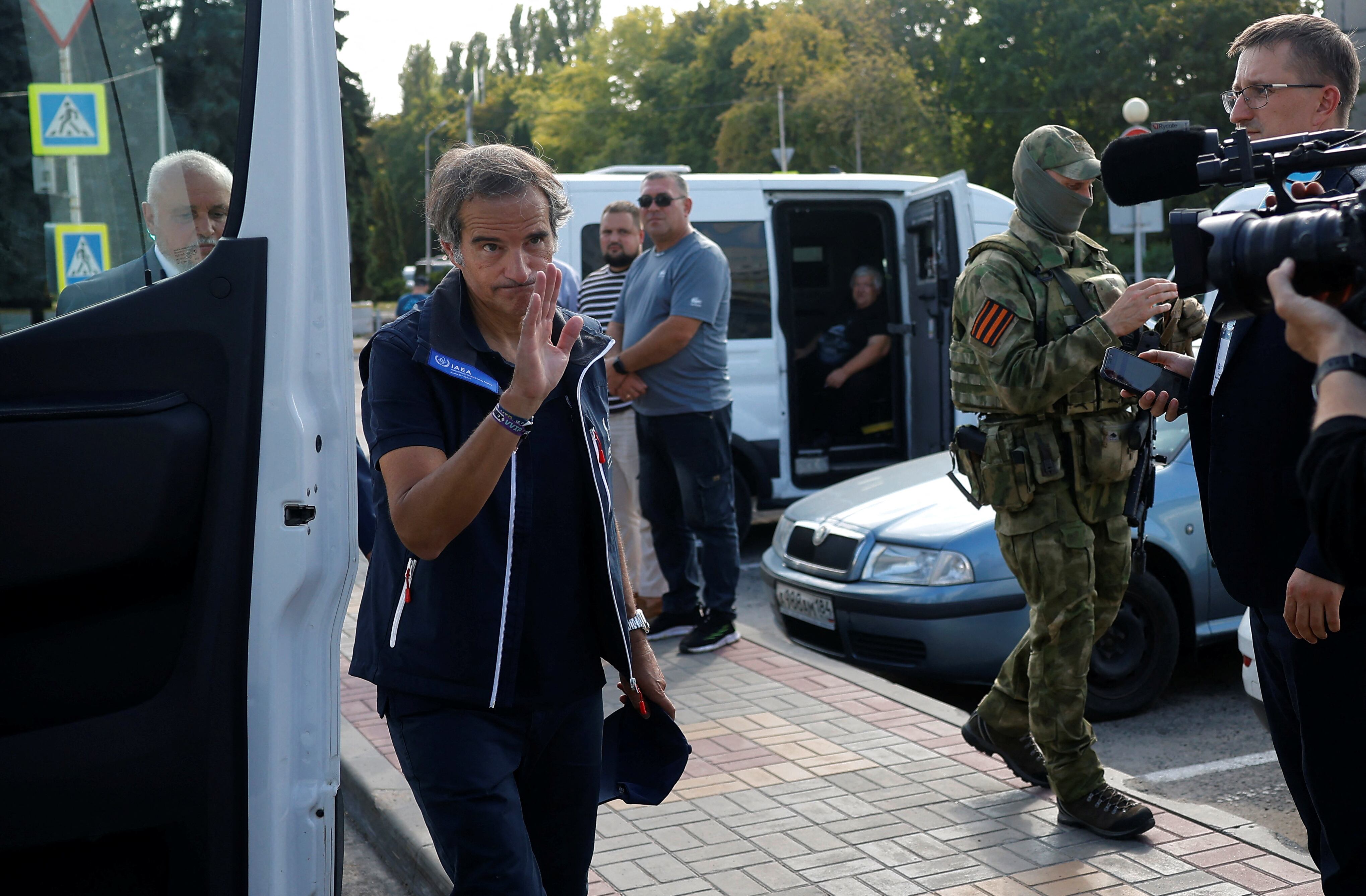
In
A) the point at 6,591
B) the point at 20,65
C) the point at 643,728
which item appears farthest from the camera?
the point at 643,728

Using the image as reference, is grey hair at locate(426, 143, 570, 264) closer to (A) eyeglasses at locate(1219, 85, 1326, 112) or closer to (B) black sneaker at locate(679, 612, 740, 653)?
(A) eyeglasses at locate(1219, 85, 1326, 112)

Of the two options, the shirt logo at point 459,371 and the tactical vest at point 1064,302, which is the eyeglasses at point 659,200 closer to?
the tactical vest at point 1064,302

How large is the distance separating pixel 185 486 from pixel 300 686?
1.27 ft

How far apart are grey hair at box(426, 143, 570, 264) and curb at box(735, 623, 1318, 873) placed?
198cm

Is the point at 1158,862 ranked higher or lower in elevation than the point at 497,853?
lower

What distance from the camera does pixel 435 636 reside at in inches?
90.2

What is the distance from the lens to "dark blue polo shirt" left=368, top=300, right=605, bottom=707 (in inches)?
91.1

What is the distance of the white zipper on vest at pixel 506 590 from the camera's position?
229cm

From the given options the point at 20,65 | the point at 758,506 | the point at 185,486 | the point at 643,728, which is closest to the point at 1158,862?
the point at 643,728

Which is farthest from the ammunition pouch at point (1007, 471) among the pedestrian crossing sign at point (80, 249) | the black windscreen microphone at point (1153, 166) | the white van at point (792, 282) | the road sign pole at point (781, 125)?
the road sign pole at point (781, 125)

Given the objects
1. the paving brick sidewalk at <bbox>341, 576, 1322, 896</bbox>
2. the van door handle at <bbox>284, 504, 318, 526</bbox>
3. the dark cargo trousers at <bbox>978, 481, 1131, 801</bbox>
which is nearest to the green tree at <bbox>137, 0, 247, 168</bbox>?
the van door handle at <bbox>284, 504, 318, 526</bbox>

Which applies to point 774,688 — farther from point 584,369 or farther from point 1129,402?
point 584,369

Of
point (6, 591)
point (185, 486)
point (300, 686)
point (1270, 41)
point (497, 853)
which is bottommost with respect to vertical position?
point (497, 853)

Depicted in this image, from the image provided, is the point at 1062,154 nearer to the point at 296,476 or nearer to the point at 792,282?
the point at 296,476
